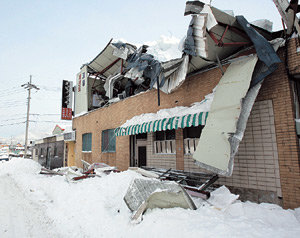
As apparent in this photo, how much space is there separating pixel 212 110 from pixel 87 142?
11757 mm

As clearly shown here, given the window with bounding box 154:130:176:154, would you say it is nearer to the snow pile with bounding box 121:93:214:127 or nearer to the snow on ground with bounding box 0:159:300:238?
the snow pile with bounding box 121:93:214:127

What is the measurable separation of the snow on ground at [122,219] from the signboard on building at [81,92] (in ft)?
33.3

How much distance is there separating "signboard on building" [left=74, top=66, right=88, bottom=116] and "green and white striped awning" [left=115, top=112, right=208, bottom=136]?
7774 mm

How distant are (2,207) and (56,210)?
1678 millimetres

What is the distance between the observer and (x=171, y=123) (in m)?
6.75

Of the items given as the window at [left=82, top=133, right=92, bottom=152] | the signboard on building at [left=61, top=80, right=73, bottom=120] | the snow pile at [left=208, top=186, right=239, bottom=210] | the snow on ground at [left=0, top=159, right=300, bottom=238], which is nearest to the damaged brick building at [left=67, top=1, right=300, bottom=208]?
the snow pile at [left=208, top=186, right=239, bottom=210]

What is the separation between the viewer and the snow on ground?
3.18 metres

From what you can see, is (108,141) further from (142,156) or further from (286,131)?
(286,131)

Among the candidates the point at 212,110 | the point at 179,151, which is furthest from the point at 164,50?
the point at 179,151

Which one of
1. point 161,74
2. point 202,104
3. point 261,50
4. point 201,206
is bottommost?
point 201,206

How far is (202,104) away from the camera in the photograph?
635cm

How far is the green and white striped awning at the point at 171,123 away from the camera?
5.83 meters

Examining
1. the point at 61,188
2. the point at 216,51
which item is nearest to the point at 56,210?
the point at 61,188

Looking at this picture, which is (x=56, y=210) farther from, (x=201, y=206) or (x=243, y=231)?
(x=243, y=231)
